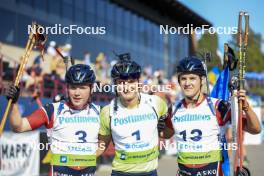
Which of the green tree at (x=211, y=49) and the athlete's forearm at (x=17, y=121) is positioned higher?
the green tree at (x=211, y=49)

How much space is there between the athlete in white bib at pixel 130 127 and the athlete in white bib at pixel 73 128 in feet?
0.86

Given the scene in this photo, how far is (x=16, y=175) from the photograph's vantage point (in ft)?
37.9

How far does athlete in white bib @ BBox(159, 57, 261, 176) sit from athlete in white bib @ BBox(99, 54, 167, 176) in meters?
0.35

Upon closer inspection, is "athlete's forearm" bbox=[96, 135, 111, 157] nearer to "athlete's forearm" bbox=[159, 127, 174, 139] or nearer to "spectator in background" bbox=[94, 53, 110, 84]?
"athlete's forearm" bbox=[159, 127, 174, 139]

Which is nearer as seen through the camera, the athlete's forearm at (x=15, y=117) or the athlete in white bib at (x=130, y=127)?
the athlete's forearm at (x=15, y=117)

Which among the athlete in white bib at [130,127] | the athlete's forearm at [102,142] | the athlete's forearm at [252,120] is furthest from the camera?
the athlete's forearm at [102,142]

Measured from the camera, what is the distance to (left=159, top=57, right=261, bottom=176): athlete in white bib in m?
5.63

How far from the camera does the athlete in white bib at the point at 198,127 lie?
5.63 m

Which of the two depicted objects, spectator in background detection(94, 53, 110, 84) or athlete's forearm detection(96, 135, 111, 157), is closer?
athlete's forearm detection(96, 135, 111, 157)

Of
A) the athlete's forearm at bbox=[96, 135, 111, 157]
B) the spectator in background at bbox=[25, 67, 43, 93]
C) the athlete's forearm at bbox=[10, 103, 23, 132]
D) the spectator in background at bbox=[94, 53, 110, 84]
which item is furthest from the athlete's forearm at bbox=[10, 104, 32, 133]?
the spectator in background at bbox=[94, 53, 110, 84]

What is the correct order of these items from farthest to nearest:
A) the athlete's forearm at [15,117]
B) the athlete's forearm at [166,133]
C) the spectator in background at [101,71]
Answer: the spectator in background at [101,71] < the athlete's forearm at [166,133] < the athlete's forearm at [15,117]

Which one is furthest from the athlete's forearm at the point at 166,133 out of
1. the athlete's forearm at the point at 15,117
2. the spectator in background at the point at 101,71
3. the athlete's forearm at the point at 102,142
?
the spectator in background at the point at 101,71

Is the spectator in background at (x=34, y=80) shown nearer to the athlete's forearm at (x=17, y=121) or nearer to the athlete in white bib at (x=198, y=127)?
the athlete's forearm at (x=17, y=121)

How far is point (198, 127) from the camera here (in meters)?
5.62
